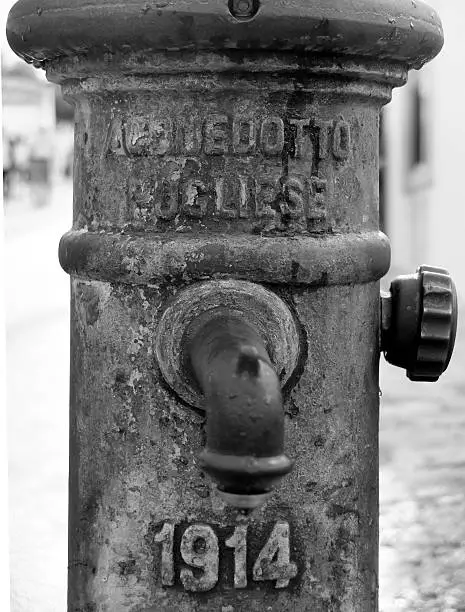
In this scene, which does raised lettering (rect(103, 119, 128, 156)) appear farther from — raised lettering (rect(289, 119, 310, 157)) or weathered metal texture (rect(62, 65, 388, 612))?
raised lettering (rect(289, 119, 310, 157))

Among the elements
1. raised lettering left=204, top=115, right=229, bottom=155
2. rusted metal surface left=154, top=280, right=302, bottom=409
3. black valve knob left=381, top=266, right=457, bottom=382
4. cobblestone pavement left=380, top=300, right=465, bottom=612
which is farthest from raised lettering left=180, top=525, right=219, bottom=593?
cobblestone pavement left=380, top=300, right=465, bottom=612

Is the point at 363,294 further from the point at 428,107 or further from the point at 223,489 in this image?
the point at 428,107

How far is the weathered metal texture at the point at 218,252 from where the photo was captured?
1.31 m

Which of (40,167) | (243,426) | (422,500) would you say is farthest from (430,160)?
(40,167)

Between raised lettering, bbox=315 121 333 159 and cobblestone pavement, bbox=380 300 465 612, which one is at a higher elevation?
raised lettering, bbox=315 121 333 159

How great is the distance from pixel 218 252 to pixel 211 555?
42 centimetres

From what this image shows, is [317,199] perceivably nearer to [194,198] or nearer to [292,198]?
[292,198]

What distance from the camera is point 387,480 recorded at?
411 cm

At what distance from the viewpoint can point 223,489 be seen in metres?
1.15

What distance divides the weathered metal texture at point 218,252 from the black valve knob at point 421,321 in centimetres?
5

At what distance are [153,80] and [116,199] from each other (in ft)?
0.56

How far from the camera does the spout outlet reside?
3.66 feet

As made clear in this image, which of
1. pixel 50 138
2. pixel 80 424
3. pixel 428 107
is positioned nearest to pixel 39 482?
pixel 80 424

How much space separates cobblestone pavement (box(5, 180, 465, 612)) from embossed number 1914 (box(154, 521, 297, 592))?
1477 millimetres
